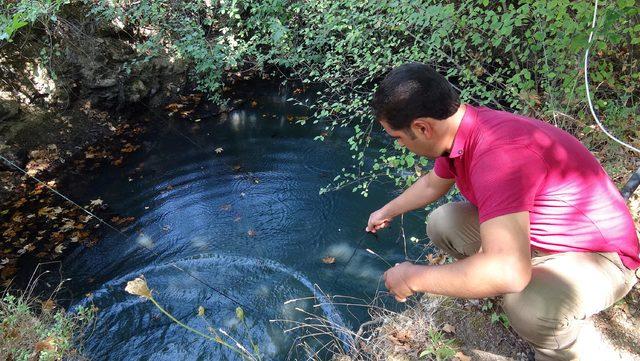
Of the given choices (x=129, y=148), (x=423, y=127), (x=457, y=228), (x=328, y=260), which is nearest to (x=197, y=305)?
(x=328, y=260)

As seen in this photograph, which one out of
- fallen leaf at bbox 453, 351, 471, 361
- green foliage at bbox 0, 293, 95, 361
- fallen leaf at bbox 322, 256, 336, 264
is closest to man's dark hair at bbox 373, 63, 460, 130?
fallen leaf at bbox 453, 351, 471, 361

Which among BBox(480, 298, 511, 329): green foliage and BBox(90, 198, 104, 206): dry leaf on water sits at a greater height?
BBox(90, 198, 104, 206): dry leaf on water

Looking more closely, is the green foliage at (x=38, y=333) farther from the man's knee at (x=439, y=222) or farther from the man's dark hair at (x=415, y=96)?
the man's dark hair at (x=415, y=96)

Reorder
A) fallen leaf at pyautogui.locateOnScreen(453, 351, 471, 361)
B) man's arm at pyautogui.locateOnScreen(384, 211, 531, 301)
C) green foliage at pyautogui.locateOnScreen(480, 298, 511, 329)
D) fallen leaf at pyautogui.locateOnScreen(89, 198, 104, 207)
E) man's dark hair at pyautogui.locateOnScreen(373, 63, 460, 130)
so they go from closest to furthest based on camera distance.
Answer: man's arm at pyautogui.locateOnScreen(384, 211, 531, 301) < man's dark hair at pyautogui.locateOnScreen(373, 63, 460, 130) < fallen leaf at pyautogui.locateOnScreen(453, 351, 471, 361) < green foliage at pyautogui.locateOnScreen(480, 298, 511, 329) < fallen leaf at pyautogui.locateOnScreen(89, 198, 104, 207)

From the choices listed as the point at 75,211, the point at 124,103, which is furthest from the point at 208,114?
the point at 75,211

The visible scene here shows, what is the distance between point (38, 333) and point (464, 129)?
378cm

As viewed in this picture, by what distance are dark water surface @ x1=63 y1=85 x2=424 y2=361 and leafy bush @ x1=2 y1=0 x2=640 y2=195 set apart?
0.62 metres

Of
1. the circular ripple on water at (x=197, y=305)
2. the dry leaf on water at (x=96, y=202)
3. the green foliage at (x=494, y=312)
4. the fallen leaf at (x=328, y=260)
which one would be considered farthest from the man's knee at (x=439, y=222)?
the dry leaf on water at (x=96, y=202)

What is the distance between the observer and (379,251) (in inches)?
181

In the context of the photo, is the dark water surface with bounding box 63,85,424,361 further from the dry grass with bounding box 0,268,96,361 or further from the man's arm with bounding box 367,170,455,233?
the man's arm with bounding box 367,170,455,233

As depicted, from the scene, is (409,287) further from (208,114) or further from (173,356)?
(208,114)

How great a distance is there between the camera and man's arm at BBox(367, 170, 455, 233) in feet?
8.18

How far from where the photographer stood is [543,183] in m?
1.71

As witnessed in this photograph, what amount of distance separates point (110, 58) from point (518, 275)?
8.68m
